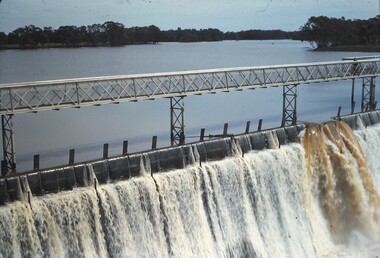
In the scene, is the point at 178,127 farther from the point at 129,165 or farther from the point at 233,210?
the point at 129,165

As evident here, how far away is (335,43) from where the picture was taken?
4528 inches

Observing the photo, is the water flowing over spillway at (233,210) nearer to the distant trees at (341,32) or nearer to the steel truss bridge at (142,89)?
the steel truss bridge at (142,89)

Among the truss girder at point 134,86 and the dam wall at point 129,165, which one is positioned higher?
the truss girder at point 134,86

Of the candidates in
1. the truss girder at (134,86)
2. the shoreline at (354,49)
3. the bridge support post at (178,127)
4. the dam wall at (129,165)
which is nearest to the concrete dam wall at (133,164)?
the dam wall at (129,165)

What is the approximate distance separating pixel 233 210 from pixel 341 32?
304 feet

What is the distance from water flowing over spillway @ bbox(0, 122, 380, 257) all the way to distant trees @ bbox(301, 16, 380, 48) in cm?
7950

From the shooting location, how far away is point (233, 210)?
26375 millimetres

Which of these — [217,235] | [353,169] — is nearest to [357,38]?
[353,169]

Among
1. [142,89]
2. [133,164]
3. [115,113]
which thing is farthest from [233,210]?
[115,113]

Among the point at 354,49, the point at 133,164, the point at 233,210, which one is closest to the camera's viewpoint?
the point at 133,164

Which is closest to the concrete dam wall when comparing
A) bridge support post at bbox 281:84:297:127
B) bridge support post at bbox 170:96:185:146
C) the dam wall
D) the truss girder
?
the dam wall

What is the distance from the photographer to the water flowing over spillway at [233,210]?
21172 mm

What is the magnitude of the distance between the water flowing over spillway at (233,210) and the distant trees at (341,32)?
79504 millimetres

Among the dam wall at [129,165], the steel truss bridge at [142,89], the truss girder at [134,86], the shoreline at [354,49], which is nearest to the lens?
the dam wall at [129,165]
